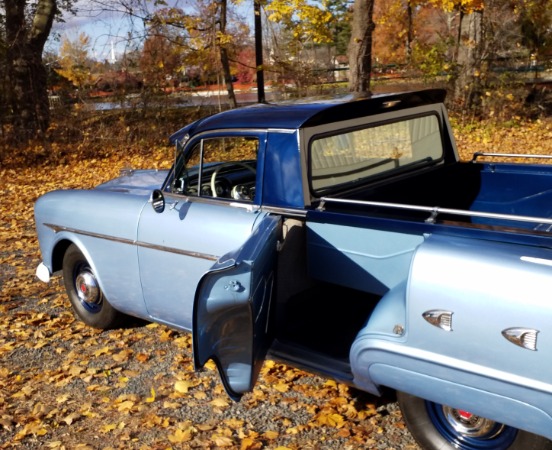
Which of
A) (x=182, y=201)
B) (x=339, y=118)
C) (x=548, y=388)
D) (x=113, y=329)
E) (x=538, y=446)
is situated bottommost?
(x=113, y=329)

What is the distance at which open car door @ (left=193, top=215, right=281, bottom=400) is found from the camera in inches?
132

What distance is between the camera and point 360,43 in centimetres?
1381

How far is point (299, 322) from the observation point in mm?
4160

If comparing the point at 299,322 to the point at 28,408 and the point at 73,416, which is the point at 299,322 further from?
the point at 28,408

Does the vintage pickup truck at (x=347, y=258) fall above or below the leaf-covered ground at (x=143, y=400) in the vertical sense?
above

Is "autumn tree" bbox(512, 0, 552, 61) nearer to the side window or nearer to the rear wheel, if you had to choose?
the side window

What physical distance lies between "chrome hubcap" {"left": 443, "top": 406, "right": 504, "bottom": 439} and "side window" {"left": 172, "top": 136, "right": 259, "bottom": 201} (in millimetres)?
1867

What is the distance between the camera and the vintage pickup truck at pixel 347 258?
109 inches

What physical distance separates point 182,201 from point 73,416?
5.07 feet

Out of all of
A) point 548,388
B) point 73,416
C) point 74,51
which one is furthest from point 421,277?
point 74,51

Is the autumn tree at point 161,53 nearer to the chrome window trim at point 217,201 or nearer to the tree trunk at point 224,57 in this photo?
the tree trunk at point 224,57

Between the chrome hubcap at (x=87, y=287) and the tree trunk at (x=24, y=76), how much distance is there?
11.3m

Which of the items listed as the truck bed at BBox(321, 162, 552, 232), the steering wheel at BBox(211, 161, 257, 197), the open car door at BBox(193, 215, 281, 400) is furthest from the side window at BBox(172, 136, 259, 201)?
the open car door at BBox(193, 215, 281, 400)

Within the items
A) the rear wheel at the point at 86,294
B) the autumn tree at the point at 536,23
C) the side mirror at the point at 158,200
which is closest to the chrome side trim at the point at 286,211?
the side mirror at the point at 158,200
